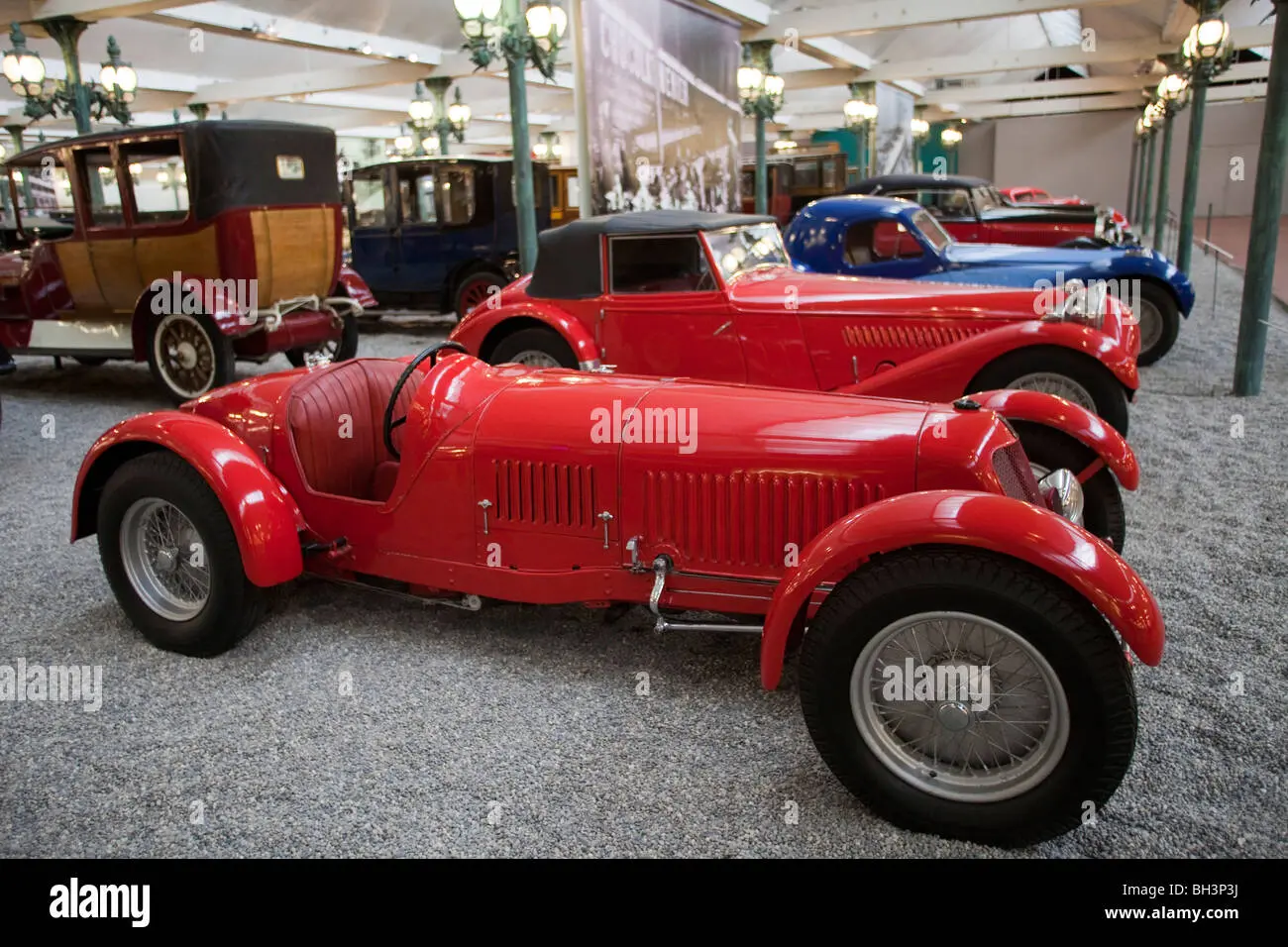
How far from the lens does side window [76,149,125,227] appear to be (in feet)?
26.7

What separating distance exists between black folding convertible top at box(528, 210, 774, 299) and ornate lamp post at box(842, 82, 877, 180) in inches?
665

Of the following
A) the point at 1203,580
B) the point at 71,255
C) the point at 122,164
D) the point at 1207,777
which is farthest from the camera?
the point at 71,255

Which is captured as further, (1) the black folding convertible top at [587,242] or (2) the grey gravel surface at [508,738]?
(1) the black folding convertible top at [587,242]

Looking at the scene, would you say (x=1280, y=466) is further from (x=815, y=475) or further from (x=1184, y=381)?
(x=815, y=475)

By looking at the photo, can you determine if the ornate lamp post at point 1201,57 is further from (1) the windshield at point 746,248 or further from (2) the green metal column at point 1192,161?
(1) the windshield at point 746,248

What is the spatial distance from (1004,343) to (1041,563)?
11.3ft

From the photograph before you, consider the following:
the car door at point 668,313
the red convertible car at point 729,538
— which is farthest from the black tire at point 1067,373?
the red convertible car at point 729,538

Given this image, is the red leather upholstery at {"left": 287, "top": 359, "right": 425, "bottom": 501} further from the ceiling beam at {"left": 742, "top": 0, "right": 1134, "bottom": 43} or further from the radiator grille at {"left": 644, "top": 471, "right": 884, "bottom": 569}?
the ceiling beam at {"left": 742, "top": 0, "right": 1134, "bottom": 43}

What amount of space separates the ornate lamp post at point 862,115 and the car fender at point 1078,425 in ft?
63.3

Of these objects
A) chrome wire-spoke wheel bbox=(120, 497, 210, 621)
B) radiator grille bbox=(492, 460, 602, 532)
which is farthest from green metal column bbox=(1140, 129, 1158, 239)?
chrome wire-spoke wheel bbox=(120, 497, 210, 621)

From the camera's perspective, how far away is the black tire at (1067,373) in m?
5.49

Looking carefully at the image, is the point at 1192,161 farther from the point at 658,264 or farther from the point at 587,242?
the point at 587,242

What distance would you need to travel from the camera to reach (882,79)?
74.0 feet

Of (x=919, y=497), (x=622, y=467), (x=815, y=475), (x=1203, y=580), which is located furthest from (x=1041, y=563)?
(x=1203, y=580)
